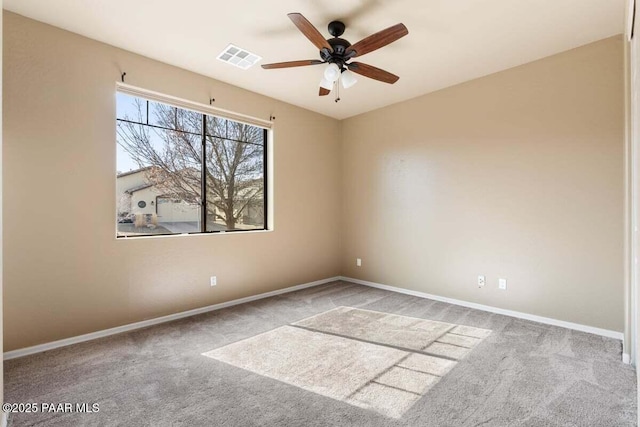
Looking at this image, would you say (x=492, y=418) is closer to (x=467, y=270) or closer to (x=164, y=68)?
(x=467, y=270)

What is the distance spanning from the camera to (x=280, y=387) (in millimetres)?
2252

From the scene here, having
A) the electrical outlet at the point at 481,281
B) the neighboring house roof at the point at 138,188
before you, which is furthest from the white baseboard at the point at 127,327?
the electrical outlet at the point at 481,281

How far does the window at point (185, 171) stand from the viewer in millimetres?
3447

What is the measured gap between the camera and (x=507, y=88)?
12.2 ft

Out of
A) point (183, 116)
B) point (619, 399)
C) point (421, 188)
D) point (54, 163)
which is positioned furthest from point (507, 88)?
point (54, 163)

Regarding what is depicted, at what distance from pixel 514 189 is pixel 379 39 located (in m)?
2.38

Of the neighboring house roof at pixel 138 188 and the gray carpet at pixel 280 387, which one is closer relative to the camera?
the gray carpet at pixel 280 387

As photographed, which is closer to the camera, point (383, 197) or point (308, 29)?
point (308, 29)

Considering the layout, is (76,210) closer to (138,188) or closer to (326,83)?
(138,188)

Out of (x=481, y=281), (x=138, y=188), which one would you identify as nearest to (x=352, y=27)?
(x=138, y=188)

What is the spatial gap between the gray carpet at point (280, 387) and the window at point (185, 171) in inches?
50.1

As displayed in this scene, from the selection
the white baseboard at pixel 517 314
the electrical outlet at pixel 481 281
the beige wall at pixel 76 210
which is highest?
the beige wall at pixel 76 210

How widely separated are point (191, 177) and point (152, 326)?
1.71 m

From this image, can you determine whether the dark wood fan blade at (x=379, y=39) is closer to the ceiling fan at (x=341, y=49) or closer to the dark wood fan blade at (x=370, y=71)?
the ceiling fan at (x=341, y=49)
